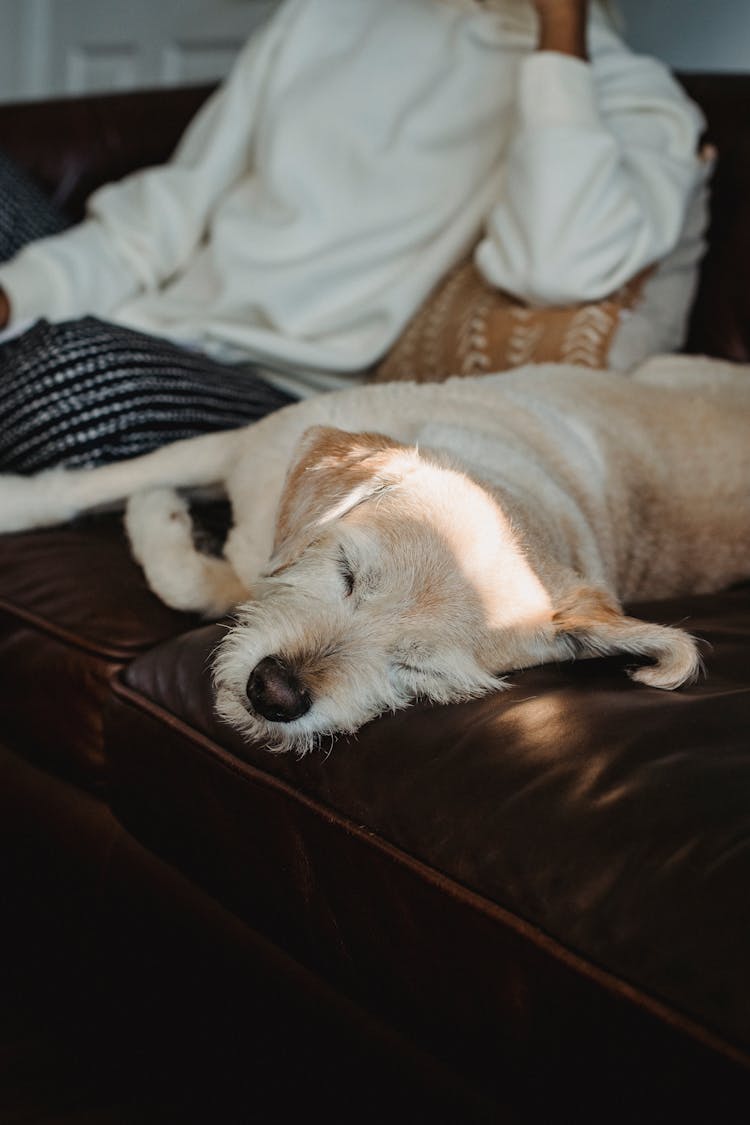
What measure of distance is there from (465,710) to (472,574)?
193 millimetres

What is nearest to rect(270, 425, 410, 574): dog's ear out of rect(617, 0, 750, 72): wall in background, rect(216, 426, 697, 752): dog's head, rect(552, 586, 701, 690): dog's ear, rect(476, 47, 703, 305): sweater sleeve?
rect(216, 426, 697, 752): dog's head

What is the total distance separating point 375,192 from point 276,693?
5.75 feet

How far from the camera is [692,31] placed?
10.5 ft

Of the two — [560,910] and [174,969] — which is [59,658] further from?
[560,910]

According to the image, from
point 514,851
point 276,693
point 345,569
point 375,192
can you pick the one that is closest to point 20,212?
point 375,192

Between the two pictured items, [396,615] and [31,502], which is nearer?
[396,615]

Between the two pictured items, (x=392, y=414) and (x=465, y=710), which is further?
(x=392, y=414)

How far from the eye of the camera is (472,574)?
52.8 inches

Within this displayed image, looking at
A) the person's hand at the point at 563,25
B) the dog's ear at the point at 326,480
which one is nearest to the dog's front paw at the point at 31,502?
the dog's ear at the point at 326,480

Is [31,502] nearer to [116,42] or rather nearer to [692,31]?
[692,31]

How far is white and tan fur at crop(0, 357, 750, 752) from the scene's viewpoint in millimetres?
1303

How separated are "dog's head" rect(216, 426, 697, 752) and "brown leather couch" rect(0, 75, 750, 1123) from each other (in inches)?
1.9

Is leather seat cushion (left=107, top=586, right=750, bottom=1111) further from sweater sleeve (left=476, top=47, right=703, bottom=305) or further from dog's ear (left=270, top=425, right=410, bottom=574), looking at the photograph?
sweater sleeve (left=476, top=47, right=703, bottom=305)

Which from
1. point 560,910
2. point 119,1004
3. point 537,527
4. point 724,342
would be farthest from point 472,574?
point 724,342
